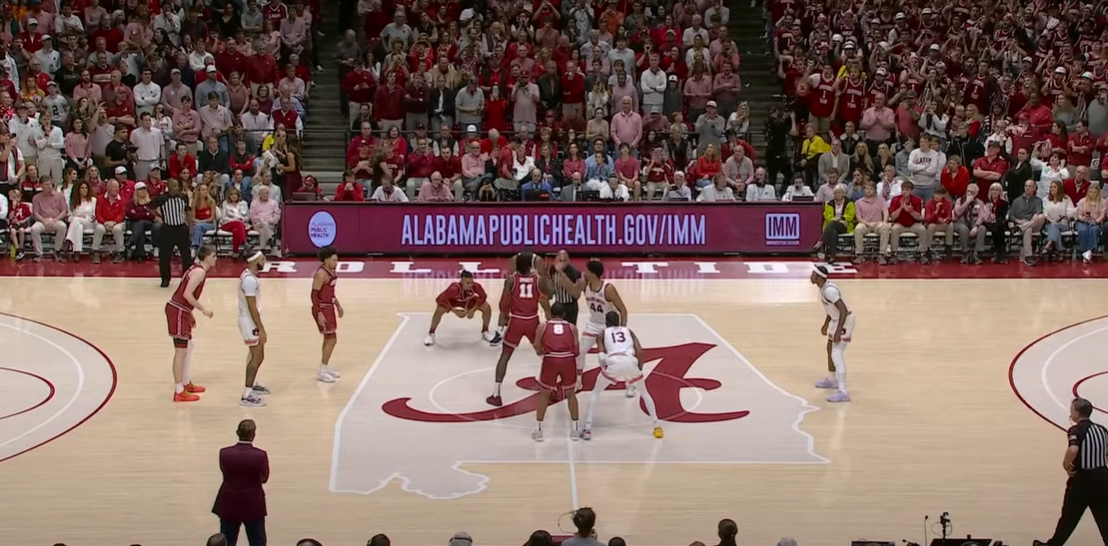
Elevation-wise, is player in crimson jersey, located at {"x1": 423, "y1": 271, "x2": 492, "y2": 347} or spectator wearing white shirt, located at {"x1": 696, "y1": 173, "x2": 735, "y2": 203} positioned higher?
spectator wearing white shirt, located at {"x1": 696, "y1": 173, "x2": 735, "y2": 203}

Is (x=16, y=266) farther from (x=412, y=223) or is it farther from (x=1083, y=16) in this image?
(x=1083, y=16)

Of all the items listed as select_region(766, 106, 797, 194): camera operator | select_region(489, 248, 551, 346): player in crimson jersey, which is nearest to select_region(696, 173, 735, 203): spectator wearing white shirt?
select_region(766, 106, 797, 194): camera operator

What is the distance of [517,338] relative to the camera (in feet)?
53.1

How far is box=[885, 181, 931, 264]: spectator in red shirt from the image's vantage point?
25172 millimetres

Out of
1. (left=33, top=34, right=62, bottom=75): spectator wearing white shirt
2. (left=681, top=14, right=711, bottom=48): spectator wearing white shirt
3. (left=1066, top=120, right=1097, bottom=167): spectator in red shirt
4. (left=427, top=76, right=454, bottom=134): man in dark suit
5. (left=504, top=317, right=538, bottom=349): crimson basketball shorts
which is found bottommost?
(left=504, top=317, right=538, bottom=349): crimson basketball shorts

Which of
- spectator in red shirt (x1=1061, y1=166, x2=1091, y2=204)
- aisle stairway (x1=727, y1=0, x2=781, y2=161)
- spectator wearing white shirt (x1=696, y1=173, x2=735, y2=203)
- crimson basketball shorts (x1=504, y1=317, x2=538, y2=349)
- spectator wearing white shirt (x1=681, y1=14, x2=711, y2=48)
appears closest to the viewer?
crimson basketball shorts (x1=504, y1=317, x2=538, y2=349)

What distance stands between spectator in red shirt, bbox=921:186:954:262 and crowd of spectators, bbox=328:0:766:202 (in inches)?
121

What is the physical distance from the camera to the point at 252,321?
15703mm

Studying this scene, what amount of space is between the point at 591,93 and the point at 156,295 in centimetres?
999

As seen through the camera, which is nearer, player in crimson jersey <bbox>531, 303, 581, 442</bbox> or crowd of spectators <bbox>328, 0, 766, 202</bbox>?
player in crimson jersey <bbox>531, 303, 581, 442</bbox>

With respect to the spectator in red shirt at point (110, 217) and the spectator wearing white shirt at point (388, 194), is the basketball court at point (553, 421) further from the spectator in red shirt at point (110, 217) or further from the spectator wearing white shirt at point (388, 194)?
the spectator wearing white shirt at point (388, 194)

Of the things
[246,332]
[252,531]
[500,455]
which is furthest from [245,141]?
[252,531]

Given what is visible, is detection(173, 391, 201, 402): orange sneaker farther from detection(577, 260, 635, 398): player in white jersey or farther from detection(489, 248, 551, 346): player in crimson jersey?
detection(577, 260, 635, 398): player in white jersey

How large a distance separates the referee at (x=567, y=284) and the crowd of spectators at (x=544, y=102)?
9382 millimetres
